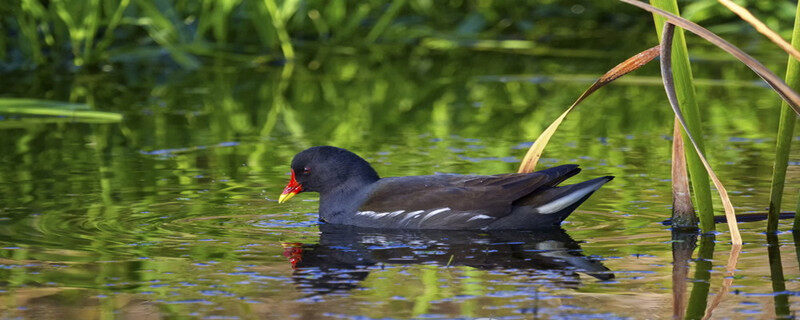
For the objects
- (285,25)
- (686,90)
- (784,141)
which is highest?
(285,25)

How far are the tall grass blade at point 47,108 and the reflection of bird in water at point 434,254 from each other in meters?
3.16

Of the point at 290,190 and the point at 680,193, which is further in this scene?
the point at 290,190

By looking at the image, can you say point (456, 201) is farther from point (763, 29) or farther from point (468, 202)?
point (763, 29)

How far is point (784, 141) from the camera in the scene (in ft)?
16.3

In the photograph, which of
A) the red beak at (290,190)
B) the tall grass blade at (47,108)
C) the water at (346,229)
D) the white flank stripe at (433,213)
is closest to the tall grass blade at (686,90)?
the water at (346,229)

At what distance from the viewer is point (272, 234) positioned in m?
5.45

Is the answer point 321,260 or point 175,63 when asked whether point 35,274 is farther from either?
point 175,63

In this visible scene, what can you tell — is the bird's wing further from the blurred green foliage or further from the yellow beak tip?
the blurred green foliage

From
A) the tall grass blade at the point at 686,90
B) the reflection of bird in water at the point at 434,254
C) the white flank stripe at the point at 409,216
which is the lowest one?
the reflection of bird in water at the point at 434,254

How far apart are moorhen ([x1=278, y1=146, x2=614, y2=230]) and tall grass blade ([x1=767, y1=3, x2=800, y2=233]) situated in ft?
2.17

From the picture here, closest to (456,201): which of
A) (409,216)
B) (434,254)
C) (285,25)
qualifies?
(409,216)

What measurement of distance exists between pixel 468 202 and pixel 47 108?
377 centimetres

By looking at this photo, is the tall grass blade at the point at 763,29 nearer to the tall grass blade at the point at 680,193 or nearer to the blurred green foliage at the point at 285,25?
the tall grass blade at the point at 680,193

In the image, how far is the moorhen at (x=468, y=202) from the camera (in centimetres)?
555
